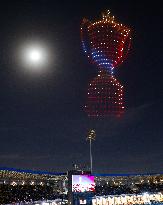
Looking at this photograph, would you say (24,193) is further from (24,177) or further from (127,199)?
(127,199)

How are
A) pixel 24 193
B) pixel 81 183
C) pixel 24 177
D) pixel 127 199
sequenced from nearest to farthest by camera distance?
pixel 81 183 < pixel 24 193 < pixel 127 199 < pixel 24 177

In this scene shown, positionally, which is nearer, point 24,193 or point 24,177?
point 24,193

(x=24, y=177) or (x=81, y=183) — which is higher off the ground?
Result: (x=24, y=177)

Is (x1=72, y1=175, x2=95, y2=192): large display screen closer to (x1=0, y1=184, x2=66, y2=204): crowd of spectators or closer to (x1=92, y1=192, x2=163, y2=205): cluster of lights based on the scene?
(x1=92, y1=192, x2=163, y2=205): cluster of lights

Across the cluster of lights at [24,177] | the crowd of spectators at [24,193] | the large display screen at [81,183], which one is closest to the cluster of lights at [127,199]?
the crowd of spectators at [24,193]

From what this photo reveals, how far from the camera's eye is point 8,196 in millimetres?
108188

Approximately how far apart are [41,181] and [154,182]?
81346 millimetres

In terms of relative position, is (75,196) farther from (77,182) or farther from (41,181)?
(41,181)

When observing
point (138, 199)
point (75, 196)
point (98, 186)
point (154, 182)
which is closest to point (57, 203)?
point (75, 196)

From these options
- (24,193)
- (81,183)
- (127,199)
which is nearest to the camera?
(81,183)

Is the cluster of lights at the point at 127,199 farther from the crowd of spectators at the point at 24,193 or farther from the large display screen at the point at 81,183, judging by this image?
the large display screen at the point at 81,183

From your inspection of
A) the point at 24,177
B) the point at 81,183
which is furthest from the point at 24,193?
the point at 81,183

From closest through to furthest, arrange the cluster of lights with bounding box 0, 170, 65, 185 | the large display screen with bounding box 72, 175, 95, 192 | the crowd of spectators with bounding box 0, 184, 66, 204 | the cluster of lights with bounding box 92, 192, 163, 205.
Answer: the large display screen with bounding box 72, 175, 95, 192
the crowd of spectators with bounding box 0, 184, 66, 204
the cluster of lights with bounding box 92, 192, 163, 205
the cluster of lights with bounding box 0, 170, 65, 185

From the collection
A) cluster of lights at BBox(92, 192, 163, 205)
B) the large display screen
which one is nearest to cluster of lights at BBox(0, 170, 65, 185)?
cluster of lights at BBox(92, 192, 163, 205)
